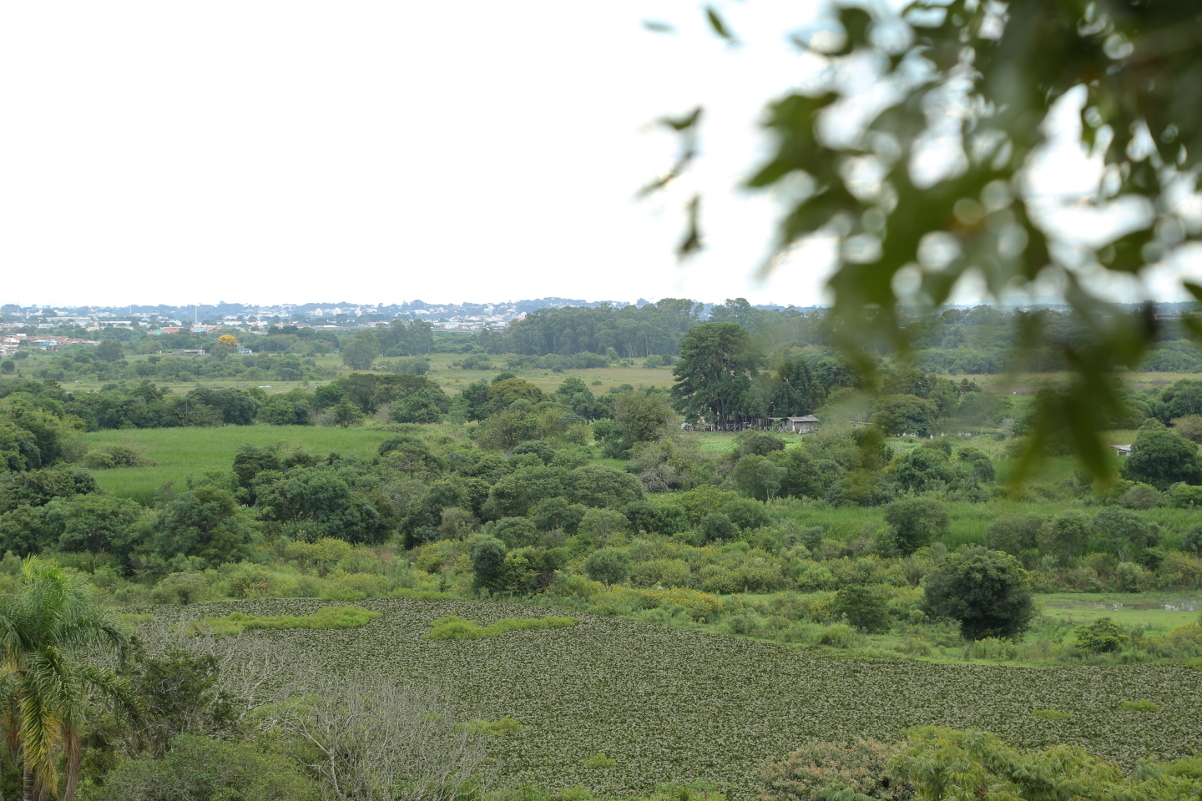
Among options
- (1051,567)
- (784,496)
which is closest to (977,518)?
(1051,567)

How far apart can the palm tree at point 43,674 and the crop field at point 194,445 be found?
23142 mm

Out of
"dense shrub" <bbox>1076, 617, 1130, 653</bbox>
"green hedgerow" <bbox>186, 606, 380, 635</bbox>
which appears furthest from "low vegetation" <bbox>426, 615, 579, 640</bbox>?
"dense shrub" <bbox>1076, 617, 1130, 653</bbox>

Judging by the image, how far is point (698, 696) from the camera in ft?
46.1

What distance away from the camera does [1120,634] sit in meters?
16.4

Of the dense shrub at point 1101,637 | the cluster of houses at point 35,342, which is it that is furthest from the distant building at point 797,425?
the cluster of houses at point 35,342

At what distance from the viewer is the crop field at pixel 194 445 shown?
96.6ft

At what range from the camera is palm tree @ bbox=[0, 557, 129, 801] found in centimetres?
670

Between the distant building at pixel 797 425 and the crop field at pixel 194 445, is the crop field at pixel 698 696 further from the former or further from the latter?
the distant building at pixel 797 425

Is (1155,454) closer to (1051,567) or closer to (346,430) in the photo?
(1051,567)

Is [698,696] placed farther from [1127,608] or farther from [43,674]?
[1127,608]

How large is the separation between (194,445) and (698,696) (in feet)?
101

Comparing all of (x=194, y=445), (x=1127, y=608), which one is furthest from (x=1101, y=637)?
(x=194, y=445)

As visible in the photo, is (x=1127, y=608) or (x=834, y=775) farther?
(x=1127, y=608)

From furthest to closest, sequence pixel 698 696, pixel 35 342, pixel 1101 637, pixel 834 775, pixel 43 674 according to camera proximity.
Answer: pixel 35 342 < pixel 1101 637 < pixel 698 696 < pixel 834 775 < pixel 43 674
